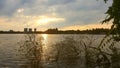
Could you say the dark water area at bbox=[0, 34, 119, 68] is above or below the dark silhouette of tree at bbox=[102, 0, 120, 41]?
below

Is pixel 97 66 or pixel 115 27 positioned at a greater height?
pixel 115 27

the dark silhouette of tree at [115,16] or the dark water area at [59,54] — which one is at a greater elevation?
the dark silhouette of tree at [115,16]

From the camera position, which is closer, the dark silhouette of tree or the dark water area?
the dark silhouette of tree

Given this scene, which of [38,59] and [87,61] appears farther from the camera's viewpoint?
[87,61]

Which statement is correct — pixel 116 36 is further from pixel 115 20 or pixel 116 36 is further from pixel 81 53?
pixel 81 53

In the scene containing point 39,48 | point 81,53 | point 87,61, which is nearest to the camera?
point 39,48

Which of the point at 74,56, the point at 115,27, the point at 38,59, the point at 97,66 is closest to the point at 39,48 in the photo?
the point at 38,59

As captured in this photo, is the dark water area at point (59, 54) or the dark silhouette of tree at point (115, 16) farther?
the dark water area at point (59, 54)

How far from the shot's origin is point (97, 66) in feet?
94.1

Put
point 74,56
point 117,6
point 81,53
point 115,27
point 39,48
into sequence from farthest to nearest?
point 81,53, point 74,56, point 39,48, point 115,27, point 117,6

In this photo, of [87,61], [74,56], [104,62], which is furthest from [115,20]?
[74,56]

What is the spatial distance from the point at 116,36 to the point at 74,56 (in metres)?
17.8

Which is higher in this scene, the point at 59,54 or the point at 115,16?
the point at 115,16

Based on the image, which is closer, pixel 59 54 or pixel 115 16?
pixel 115 16
